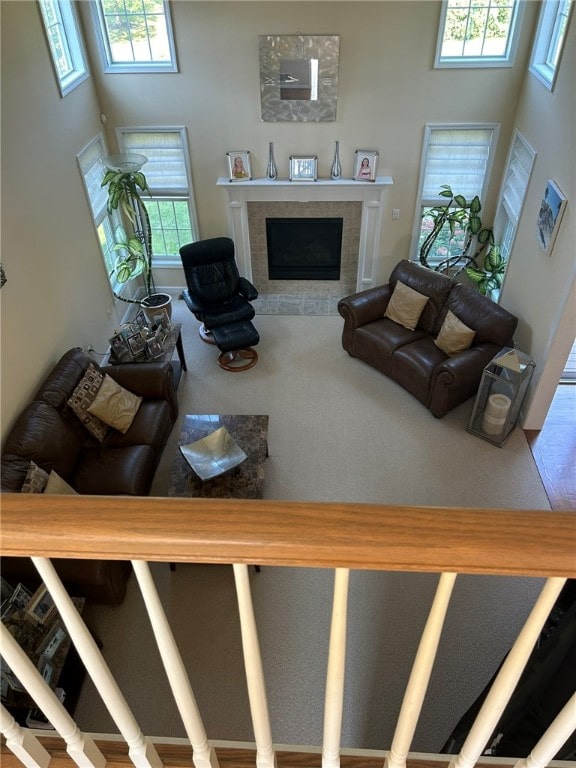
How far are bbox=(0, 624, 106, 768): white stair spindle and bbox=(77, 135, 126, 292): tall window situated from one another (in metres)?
5.51

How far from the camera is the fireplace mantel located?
6.52 metres

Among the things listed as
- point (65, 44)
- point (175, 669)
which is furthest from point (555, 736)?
point (65, 44)

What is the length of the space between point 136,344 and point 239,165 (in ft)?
8.28

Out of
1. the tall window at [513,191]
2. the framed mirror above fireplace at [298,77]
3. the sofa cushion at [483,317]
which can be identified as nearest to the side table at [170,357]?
the framed mirror above fireplace at [298,77]

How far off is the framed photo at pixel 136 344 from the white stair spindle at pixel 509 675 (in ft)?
15.8

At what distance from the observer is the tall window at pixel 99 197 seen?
5.88 m

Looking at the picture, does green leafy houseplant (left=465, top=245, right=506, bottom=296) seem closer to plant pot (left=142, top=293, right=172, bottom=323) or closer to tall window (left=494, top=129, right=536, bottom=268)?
tall window (left=494, top=129, right=536, bottom=268)

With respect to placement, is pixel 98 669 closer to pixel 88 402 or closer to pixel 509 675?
pixel 509 675

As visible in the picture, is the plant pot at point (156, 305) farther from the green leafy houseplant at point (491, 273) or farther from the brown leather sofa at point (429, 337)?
the green leafy houseplant at point (491, 273)

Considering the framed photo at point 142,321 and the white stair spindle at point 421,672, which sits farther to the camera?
the framed photo at point 142,321

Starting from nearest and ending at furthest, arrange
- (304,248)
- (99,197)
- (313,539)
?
(313,539) < (99,197) < (304,248)

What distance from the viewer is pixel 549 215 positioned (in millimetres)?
4895

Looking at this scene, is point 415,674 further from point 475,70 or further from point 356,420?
point 475,70

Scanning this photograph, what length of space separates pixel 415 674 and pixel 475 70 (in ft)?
21.1
